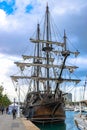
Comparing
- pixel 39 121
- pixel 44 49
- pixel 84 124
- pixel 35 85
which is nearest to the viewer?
pixel 84 124

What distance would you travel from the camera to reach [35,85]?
302 ft

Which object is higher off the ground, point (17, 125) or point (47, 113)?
point (47, 113)

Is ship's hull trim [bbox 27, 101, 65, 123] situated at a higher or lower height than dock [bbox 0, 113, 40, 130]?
higher

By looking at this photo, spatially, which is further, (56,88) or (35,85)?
(35,85)

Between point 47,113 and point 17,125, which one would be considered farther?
point 47,113

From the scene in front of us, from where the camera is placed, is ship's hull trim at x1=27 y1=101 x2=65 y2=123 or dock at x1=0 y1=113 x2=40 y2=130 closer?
dock at x1=0 y1=113 x2=40 y2=130

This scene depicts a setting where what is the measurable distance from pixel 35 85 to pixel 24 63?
547 inches

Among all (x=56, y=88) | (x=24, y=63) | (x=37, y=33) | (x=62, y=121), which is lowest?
(x=62, y=121)

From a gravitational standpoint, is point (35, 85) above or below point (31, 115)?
above

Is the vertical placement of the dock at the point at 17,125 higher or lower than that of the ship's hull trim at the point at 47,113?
lower

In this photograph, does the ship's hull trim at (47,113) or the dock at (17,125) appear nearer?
the dock at (17,125)

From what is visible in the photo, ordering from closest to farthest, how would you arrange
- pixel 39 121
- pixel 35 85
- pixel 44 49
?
1. pixel 39 121
2. pixel 44 49
3. pixel 35 85

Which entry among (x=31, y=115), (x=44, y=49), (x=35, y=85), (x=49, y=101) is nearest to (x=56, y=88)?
(x=49, y=101)

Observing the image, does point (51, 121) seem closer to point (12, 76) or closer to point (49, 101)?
point (49, 101)
